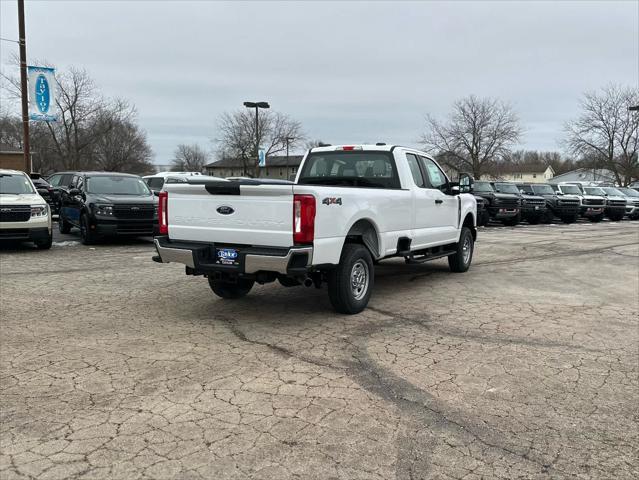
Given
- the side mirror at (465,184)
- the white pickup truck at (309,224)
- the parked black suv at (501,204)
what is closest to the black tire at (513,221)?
the parked black suv at (501,204)

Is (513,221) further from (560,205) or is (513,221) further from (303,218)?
(303,218)

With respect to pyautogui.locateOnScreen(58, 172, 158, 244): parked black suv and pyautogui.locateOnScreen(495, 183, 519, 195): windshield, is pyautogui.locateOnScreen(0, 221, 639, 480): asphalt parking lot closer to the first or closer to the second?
pyautogui.locateOnScreen(58, 172, 158, 244): parked black suv

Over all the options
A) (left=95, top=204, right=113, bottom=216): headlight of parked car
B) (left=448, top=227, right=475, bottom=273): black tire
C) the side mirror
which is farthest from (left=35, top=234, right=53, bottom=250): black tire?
the side mirror

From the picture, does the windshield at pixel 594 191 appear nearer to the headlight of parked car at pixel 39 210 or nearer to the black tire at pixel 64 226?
the black tire at pixel 64 226

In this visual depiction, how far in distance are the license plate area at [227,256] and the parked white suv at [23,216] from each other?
7.13 m

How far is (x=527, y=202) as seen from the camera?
23094mm

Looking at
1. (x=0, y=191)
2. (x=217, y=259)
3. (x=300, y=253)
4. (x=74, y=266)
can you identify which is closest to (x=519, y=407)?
(x=300, y=253)

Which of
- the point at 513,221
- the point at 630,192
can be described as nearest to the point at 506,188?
the point at 513,221

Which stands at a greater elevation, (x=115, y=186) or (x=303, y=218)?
(x=115, y=186)

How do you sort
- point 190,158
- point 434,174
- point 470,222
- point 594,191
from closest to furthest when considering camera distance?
point 434,174 < point 470,222 < point 594,191 < point 190,158

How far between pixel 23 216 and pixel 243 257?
25.1ft

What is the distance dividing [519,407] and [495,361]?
0.97 metres

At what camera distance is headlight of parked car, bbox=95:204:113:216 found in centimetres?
1230

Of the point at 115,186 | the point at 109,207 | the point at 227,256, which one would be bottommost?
the point at 227,256
